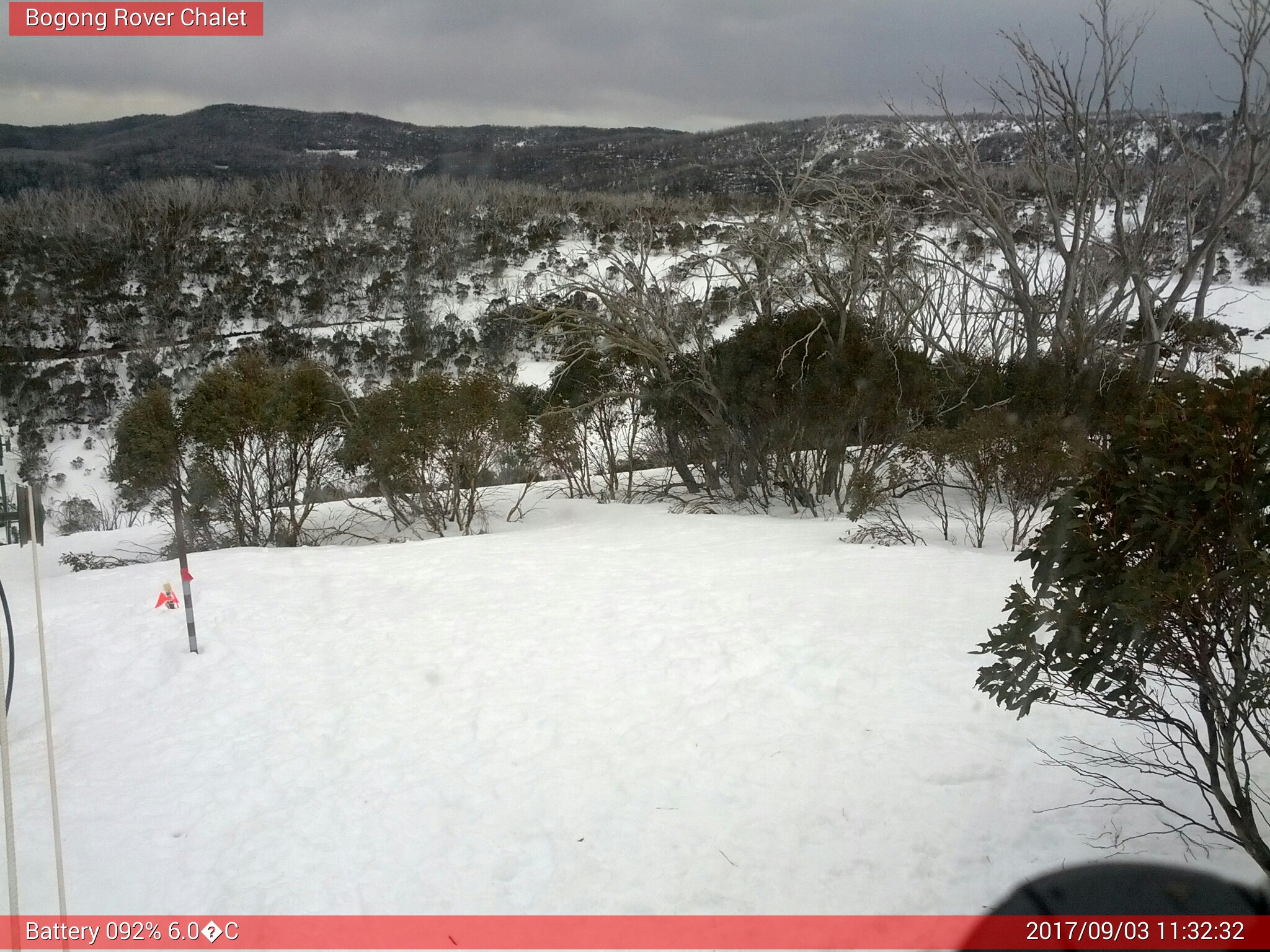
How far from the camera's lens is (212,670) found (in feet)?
17.5

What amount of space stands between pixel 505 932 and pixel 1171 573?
2.29 metres

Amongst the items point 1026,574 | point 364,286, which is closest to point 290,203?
point 364,286

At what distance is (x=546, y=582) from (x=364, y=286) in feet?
81.7

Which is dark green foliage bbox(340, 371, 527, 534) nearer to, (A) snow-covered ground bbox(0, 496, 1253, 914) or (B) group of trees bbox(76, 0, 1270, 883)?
(B) group of trees bbox(76, 0, 1270, 883)

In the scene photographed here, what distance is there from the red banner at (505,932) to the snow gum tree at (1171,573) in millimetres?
821

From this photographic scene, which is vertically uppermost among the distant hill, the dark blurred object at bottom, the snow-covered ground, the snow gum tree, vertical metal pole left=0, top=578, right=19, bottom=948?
the distant hill

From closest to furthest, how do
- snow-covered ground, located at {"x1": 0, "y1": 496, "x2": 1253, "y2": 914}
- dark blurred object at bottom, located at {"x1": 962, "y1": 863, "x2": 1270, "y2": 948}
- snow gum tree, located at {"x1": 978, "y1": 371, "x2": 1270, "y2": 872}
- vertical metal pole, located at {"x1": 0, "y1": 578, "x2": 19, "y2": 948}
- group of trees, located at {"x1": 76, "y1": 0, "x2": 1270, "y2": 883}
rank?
vertical metal pole, located at {"x1": 0, "y1": 578, "x2": 19, "y2": 948} → dark blurred object at bottom, located at {"x1": 962, "y1": 863, "x2": 1270, "y2": 948} → snow gum tree, located at {"x1": 978, "y1": 371, "x2": 1270, "y2": 872} → snow-covered ground, located at {"x1": 0, "y1": 496, "x2": 1253, "y2": 914} → group of trees, located at {"x1": 76, "y1": 0, "x2": 1270, "y2": 883}

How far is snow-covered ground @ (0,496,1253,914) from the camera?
301 cm

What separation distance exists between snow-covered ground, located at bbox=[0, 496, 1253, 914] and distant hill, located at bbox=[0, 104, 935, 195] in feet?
9.63

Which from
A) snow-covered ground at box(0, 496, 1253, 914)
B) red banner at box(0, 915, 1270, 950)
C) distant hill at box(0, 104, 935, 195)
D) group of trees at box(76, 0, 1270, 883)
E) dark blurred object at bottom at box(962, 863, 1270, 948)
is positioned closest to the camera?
dark blurred object at bottom at box(962, 863, 1270, 948)

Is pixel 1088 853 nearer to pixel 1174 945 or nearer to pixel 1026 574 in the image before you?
pixel 1174 945

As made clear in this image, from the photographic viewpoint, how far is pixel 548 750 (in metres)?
4.12

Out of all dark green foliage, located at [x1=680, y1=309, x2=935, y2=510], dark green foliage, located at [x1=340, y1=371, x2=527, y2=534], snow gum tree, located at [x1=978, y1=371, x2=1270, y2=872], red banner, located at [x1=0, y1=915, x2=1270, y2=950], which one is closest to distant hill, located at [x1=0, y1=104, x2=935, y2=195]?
red banner, located at [x1=0, y1=915, x2=1270, y2=950]

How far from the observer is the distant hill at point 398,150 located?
591cm
